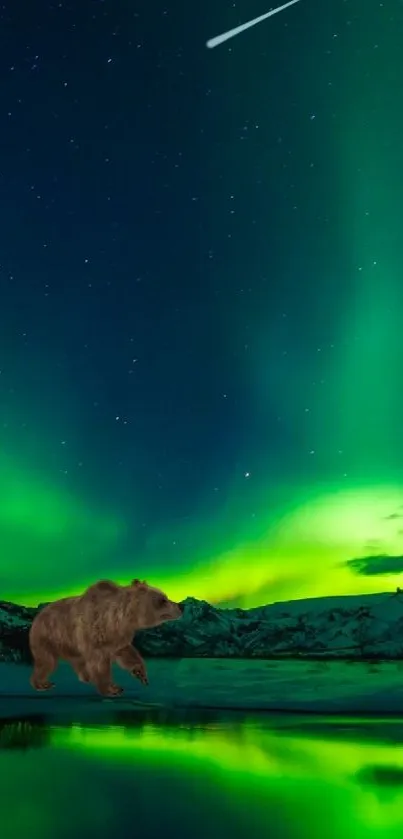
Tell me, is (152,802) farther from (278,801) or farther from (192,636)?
(192,636)

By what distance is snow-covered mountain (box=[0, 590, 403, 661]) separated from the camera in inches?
179

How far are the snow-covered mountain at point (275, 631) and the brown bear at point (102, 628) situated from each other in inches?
18.1

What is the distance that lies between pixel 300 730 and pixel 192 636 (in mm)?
1649

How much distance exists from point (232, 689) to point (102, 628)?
638mm

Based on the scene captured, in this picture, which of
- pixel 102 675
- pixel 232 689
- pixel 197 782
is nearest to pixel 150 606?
pixel 102 675

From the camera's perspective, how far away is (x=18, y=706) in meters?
3.54

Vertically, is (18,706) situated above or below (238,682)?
above

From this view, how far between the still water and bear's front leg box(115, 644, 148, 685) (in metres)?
0.89

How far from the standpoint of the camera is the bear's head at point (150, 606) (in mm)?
3873

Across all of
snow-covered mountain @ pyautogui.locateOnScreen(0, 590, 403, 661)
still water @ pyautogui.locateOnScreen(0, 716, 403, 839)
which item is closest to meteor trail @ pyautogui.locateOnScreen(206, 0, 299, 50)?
snow-covered mountain @ pyautogui.locateOnScreen(0, 590, 403, 661)

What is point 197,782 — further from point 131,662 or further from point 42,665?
point 42,665

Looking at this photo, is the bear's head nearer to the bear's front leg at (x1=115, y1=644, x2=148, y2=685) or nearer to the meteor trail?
the bear's front leg at (x1=115, y1=644, x2=148, y2=685)

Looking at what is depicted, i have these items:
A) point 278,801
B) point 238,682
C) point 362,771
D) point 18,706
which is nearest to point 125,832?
point 278,801

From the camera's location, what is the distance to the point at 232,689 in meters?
4.04
